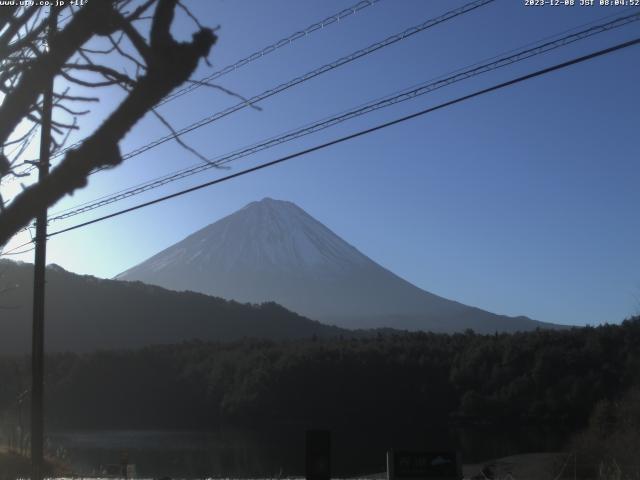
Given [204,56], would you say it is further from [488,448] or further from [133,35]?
[488,448]

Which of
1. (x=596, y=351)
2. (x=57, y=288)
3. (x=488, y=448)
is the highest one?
(x=57, y=288)

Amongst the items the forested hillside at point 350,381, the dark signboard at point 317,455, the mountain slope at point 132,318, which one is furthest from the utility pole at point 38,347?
the mountain slope at point 132,318

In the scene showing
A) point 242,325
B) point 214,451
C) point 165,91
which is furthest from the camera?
point 242,325

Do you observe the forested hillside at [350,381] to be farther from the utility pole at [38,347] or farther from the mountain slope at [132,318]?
the utility pole at [38,347]

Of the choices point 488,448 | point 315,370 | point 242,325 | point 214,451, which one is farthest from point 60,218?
point 242,325

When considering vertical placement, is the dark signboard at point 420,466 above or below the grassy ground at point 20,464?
above

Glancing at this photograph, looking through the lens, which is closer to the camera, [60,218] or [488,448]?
[60,218]
